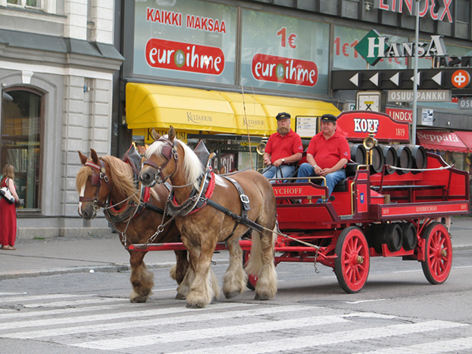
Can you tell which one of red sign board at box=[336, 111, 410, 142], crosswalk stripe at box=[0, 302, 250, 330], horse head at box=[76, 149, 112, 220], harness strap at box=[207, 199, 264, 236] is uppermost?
red sign board at box=[336, 111, 410, 142]

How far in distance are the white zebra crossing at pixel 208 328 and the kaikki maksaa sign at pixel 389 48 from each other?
59.3 feet

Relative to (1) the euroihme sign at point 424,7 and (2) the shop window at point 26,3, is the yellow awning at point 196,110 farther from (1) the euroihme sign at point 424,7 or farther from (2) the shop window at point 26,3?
(1) the euroihme sign at point 424,7

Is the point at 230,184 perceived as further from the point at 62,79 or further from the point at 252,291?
the point at 62,79

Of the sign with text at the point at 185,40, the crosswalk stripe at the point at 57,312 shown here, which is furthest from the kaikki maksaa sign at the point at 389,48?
the crosswalk stripe at the point at 57,312

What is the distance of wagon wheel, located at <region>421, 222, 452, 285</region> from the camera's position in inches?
431

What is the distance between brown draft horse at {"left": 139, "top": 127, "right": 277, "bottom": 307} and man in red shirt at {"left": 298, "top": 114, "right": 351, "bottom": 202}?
102 cm

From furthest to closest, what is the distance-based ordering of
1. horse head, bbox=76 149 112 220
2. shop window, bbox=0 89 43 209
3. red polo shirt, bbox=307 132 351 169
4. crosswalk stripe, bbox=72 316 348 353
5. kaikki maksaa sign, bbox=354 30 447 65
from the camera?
kaikki maksaa sign, bbox=354 30 447 65
shop window, bbox=0 89 43 209
red polo shirt, bbox=307 132 351 169
horse head, bbox=76 149 112 220
crosswalk stripe, bbox=72 316 348 353

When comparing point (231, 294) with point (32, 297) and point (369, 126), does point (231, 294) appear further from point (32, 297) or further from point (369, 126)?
point (369, 126)

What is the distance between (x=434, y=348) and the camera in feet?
20.9

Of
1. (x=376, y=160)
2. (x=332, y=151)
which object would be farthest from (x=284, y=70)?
(x=332, y=151)

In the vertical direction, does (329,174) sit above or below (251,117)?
below

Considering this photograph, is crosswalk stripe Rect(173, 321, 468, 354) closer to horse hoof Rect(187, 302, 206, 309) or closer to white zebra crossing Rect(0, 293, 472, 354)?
white zebra crossing Rect(0, 293, 472, 354)

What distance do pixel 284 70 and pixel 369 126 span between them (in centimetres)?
1381

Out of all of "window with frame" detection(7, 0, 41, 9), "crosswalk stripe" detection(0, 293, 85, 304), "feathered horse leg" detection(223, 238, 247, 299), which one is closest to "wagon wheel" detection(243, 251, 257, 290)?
"feathered horse leg" detection(223, 238, 247, 299)
